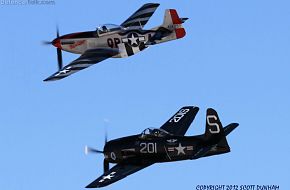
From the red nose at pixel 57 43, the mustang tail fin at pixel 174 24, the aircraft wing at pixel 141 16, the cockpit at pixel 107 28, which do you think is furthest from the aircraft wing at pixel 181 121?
the red nose at pixel 57 43

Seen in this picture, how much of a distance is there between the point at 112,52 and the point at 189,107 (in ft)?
19.7

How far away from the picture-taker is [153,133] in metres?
49.8

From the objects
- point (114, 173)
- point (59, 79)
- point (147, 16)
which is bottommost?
point (114, 173)

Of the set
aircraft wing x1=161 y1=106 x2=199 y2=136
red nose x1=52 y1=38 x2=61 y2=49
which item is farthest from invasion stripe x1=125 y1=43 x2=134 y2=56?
aircraft wing x1=161 y1=106 x2=199 y2=136

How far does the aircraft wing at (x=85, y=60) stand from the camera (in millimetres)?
54250

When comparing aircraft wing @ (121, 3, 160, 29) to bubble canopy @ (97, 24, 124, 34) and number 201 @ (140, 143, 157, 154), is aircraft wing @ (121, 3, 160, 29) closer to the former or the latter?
bubble canopy @ (97, 24, 124, 34)

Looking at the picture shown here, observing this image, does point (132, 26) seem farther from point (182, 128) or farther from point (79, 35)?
point (182, 128)

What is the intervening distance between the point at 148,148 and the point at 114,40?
1072 centimetres

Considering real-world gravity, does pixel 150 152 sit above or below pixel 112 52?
below

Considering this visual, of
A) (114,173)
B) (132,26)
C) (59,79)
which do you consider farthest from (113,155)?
(132,26)

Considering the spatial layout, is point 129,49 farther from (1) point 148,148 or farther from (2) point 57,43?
(1) point 148,148

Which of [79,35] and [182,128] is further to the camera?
[79,35]

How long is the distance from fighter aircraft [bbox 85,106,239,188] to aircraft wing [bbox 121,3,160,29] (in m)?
11.6

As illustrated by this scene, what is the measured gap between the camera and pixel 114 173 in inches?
1923
